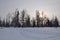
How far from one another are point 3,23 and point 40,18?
11.0 meters

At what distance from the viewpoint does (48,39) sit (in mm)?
10219

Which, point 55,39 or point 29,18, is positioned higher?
point 29,18

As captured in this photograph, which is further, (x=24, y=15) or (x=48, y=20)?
(x=24, y=15)

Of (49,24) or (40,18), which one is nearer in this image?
(49,24)

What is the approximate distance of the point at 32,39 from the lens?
34.3 feet

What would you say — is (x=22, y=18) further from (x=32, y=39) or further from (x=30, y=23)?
(x=32, y=39)

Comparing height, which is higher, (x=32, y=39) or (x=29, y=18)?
(x=29, y=18)

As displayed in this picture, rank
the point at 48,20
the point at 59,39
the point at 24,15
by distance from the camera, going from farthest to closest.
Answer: the point at 24,15
the point at 48,20
the point at 59,39

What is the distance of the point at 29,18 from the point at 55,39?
2663cm

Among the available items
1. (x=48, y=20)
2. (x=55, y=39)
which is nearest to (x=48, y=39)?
(x=55, y=39)

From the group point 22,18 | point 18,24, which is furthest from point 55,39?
point 22,18

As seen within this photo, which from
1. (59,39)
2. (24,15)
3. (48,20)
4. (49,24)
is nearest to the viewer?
(59,39)

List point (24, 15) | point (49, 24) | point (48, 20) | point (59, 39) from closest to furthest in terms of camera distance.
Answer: point (59, 39)
point (49, 24)
point (48, 20)
point (24, 15)

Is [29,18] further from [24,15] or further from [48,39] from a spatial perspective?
[48,39]
